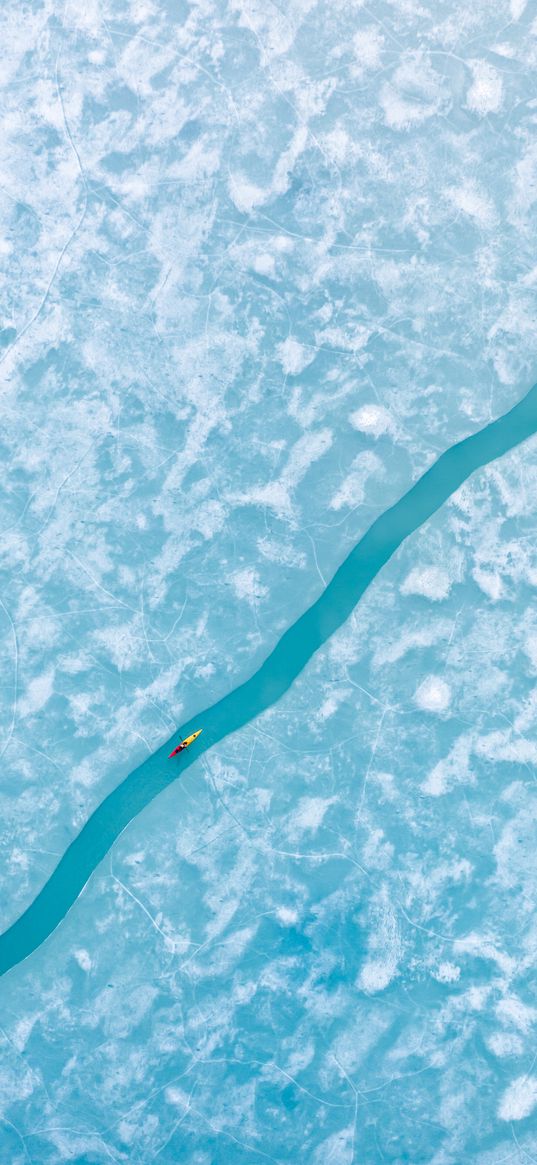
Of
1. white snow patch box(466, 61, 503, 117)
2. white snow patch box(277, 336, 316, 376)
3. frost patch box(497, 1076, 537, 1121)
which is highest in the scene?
white snow patch box(466, 61, 503, 117)

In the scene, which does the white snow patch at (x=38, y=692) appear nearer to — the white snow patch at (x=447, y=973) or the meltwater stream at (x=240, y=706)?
the meltwater stream at (x=240, y=706)

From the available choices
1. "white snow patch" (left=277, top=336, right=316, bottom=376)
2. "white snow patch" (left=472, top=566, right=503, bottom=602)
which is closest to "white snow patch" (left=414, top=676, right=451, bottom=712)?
"white snow patch" (left=472, top=566, right=503, bottom=602)

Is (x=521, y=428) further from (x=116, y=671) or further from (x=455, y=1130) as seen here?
(x=455, y=1130)

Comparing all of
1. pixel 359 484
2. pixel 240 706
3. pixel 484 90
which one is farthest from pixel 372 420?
pixel 484 90

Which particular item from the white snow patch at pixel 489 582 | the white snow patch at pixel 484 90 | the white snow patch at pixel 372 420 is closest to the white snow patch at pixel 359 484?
the white snow patch at pixel 372 420

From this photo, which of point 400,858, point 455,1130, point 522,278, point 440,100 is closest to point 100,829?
point 400,858

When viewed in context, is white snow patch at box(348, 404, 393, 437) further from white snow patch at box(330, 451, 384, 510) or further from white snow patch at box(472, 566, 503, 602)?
white snow patch at box(472, 566, 503, 602)
